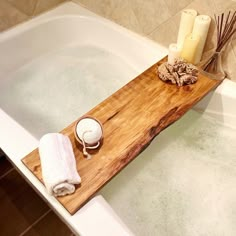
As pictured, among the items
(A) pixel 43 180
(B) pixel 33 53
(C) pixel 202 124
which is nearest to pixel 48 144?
(A) pixel 43 180

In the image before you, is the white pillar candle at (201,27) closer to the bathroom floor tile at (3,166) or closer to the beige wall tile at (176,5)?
the beige wall tile at (176,5)

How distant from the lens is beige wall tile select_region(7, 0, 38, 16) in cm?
172

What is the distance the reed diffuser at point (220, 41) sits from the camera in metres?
1.34

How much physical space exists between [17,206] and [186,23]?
132 cm

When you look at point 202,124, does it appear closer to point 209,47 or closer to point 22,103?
point 209,47

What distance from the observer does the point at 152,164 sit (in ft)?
4.68

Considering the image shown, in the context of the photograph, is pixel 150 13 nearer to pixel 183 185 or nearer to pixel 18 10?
pixel 18 10

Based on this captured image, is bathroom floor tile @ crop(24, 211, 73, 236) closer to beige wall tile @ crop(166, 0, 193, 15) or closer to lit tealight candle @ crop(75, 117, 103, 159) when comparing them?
lit tealight candle @ crop(75, 117, 103, 159)

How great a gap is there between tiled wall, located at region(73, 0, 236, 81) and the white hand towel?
0.89 meters

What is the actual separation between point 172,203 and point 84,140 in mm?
503

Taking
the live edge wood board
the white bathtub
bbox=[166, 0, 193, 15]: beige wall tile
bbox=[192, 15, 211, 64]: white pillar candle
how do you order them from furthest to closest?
bbox=[166, 0, 193, 15]: beige wall tile
bbox=[192, 15, 211, 64]: white pillar candle
the white bathtub
the live edge wood board

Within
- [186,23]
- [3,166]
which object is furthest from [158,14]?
[3,166]

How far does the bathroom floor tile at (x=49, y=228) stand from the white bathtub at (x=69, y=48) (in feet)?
1.52

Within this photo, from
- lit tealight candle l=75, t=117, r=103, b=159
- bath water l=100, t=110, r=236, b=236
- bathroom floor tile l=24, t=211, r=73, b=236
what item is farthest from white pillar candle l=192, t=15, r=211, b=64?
bathroom floor tile l=24, t=211, r=73, b=236
